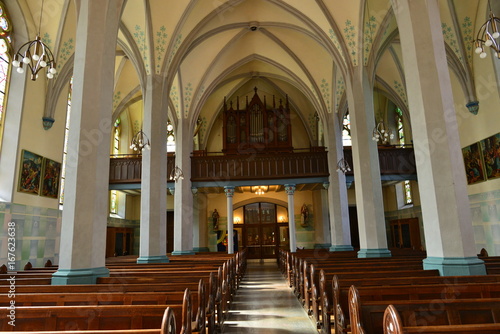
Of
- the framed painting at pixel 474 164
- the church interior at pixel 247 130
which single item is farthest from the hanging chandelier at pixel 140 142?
the framed painting at pixel 474 164

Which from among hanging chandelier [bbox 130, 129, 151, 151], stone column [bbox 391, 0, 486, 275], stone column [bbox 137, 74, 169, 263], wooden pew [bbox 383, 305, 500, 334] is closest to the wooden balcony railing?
stone column [bbox 137, 74, 169, 263]

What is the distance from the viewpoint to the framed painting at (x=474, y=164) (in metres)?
12.1

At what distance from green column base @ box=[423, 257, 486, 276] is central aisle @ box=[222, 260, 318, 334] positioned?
230cm

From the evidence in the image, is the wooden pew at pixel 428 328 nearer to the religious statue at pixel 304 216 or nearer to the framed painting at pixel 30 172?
the framed painting at pixel 30 172

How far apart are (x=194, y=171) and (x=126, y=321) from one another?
14198 millimetres

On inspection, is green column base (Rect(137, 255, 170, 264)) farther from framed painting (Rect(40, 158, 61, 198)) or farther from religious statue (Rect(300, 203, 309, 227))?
religious statue (Rect(300, 203, 309, 227))

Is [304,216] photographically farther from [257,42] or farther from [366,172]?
[366,172]

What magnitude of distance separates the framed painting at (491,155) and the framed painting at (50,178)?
15.0 m

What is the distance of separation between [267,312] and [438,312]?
4751 mm

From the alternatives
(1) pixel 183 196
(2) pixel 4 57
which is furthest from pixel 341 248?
(2) pixel 4 57

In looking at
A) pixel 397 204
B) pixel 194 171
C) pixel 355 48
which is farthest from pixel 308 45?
pixel 397 204

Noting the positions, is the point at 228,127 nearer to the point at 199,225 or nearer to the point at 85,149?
the point at 199,225

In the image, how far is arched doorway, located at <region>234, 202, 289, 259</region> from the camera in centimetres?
2220

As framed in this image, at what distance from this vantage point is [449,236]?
543 cm
